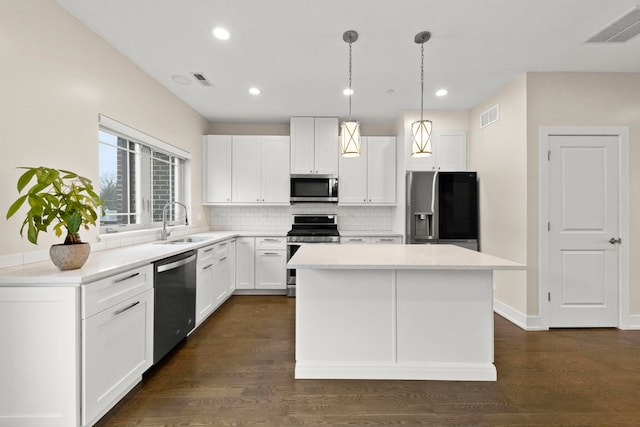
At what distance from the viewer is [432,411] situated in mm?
1893

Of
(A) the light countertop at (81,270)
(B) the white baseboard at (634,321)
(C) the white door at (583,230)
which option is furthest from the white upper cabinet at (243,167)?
(B) the white baseboard at (634,321)

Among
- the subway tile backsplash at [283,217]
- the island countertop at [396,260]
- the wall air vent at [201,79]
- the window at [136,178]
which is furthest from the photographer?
the subway tile backsplash at [283,217]

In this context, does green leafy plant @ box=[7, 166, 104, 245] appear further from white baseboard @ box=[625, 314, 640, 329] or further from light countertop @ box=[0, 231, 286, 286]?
white baseboard @ box=[625, 314, 640, 329]

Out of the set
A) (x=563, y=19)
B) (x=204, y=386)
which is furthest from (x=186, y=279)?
(x=563, y=19)

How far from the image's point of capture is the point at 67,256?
1.71 metres

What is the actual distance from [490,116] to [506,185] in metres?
0.97

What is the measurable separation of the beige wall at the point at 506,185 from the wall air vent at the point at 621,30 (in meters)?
0.70

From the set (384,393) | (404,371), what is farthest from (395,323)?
(384,393)

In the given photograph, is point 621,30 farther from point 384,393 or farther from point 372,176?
point 384,393

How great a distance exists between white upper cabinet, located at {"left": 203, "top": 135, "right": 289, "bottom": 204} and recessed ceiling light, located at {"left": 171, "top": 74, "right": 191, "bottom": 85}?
4.38 ft

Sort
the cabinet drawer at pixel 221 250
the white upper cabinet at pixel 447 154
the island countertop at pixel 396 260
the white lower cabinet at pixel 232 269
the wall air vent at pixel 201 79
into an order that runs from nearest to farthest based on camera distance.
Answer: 1. the island countertop at pixel 396 260
2. the wall air vent at pixel 201 79
3. the cabinet drawer at pixel 221 250
4. the white lower cabinet at pixel 232 269
5. the white upper cabinet at pixel 447 154

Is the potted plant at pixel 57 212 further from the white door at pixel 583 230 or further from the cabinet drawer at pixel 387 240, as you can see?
the white door at pixel 583 230

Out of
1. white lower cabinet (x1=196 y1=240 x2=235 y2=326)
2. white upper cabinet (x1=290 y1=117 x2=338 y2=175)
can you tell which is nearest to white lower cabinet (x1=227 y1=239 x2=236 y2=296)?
white lower cabinet (x1=196 y1=240 x2=235 y2=326)

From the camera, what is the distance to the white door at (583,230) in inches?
126
